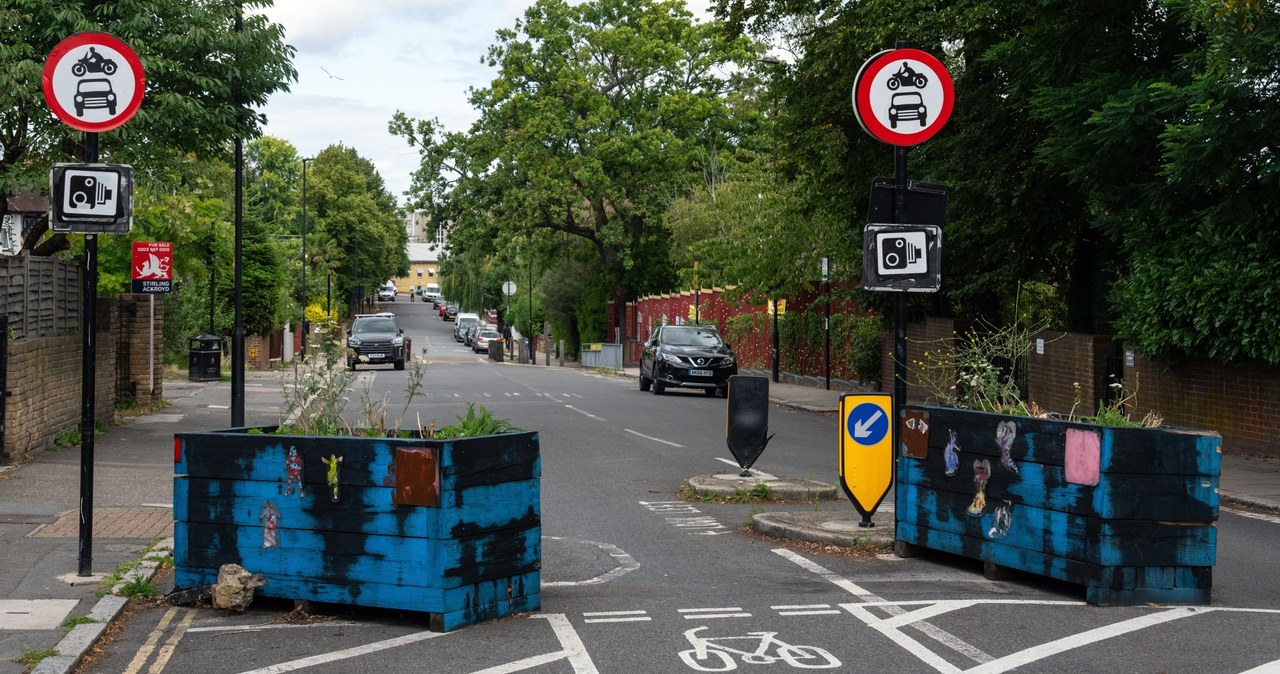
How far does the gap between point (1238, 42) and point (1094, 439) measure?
911cm

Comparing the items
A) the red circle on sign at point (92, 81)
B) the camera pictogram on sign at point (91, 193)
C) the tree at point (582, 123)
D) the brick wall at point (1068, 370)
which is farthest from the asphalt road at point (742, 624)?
the tree at point (582, 123)

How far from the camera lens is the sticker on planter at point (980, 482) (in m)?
8.78

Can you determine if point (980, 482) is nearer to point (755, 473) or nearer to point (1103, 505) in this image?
point (1103, 505)

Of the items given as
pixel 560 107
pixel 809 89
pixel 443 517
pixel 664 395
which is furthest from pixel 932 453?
pixel 560 107

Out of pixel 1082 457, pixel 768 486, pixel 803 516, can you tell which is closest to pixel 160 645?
pixel 1082 457

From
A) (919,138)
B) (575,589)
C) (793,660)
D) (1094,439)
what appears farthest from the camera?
(919,138)

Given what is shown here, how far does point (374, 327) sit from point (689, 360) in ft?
64.7

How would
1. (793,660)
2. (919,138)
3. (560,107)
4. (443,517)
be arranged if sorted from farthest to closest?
(560,107) → (919,138) → (443,517) → (793,660)

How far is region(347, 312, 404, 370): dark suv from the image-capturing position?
1876 inches

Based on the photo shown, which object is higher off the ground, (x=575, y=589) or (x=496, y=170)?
(x=496, y=170)

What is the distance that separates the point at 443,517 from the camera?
7.24 meters

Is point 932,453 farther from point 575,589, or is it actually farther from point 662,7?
point 662,7

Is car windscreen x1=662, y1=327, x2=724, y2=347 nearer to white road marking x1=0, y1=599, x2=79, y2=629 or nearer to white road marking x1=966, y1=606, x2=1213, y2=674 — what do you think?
white road marking x1=966, y1=606, x2=1213, y2=674

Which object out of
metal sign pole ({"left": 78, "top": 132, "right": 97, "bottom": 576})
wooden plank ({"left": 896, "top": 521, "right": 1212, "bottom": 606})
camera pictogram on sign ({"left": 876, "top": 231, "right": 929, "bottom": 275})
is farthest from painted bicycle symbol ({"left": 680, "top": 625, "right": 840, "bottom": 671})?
metal sign pole ({"left": 78, "top": 132, "right": 97, "bottom": 576})
